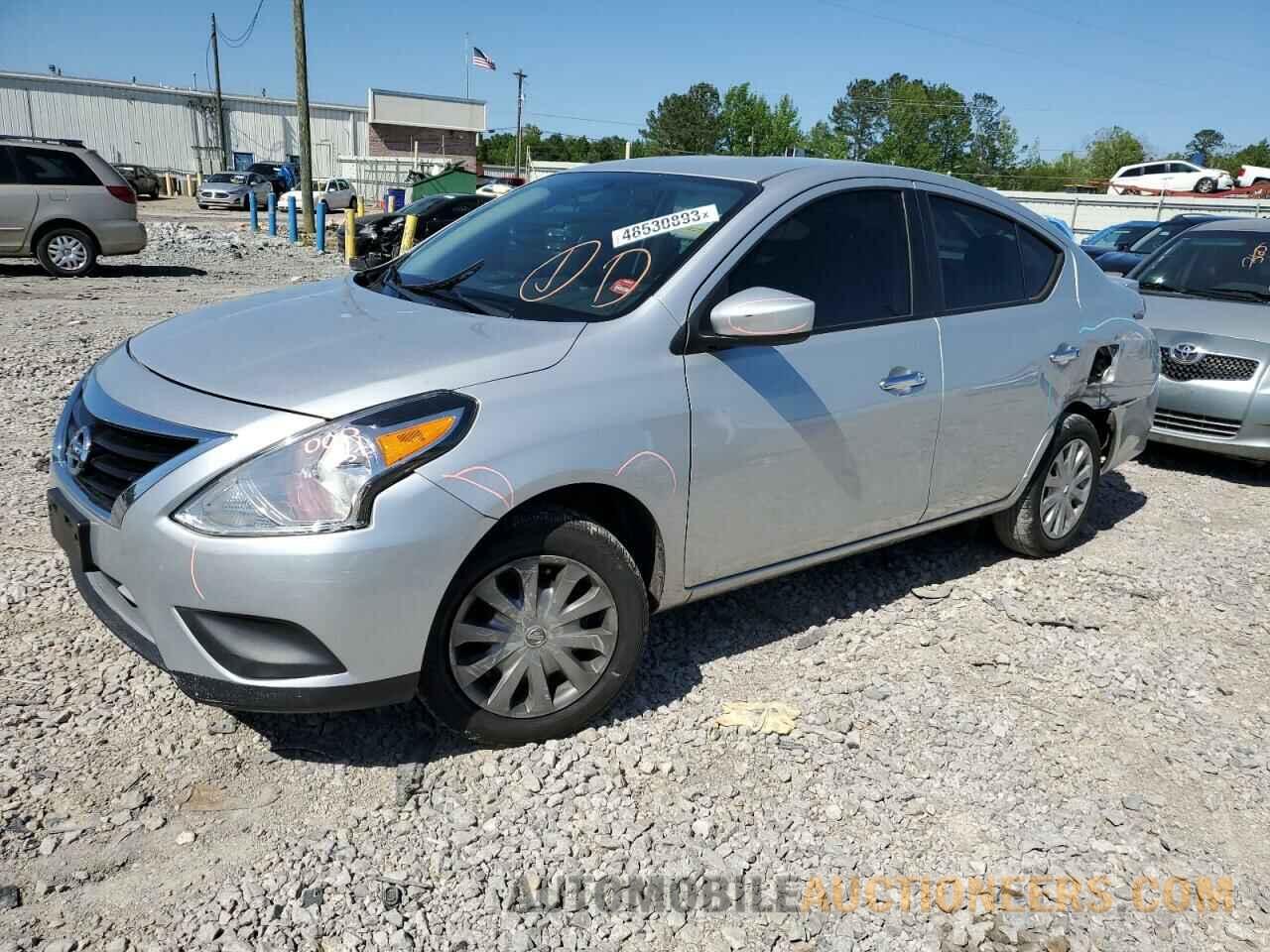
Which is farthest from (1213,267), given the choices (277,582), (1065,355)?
(277,582)

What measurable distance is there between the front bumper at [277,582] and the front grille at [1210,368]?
5.65 metres

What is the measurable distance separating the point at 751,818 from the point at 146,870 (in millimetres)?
1607

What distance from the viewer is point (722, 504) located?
130 inches

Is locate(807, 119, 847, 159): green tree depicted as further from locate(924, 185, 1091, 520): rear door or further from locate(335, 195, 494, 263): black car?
locate(924, 185, 1091, 520): rear door

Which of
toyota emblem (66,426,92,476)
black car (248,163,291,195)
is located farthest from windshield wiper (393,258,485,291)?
black car (248,163,291,195)

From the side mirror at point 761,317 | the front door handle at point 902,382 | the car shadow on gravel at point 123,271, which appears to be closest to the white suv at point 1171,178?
the car shadow on gravel at point 123,271

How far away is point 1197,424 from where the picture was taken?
22.1 ft

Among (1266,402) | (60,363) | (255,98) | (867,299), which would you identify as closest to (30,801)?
(867,299)

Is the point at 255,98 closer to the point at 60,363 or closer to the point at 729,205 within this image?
the point at 60,363

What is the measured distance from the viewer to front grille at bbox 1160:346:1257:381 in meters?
6.59

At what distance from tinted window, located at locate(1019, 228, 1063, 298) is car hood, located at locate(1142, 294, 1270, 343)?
2.89 m

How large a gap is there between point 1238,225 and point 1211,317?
1.40 m

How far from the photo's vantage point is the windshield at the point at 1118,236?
18.5 meters

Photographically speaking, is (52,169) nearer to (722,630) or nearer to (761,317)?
(722,630)
